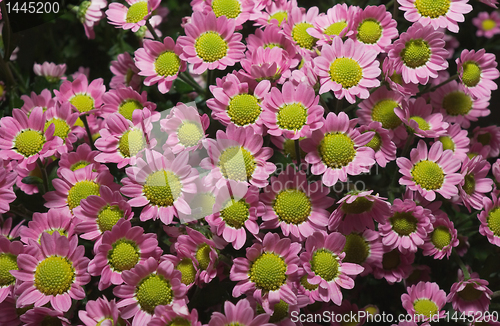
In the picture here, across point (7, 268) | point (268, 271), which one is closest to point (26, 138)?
point (7, 268)

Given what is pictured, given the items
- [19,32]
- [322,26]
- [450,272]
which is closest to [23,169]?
[19,32]

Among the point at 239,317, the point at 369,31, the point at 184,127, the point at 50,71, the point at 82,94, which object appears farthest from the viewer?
the point at 50,71

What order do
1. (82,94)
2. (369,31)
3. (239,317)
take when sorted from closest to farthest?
(239,317), (369,31), (82,94)

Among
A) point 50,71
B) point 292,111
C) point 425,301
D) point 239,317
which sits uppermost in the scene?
point 292,111

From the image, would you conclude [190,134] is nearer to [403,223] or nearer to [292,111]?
[292,111]

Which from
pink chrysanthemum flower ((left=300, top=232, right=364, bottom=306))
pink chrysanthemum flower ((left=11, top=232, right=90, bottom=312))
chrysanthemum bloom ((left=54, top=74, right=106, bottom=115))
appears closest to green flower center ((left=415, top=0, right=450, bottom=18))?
pink chrysanthemum flower ((left=300, top=232, right=364, bottom=306))

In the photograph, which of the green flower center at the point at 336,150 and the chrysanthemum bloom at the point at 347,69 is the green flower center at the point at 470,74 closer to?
the chrysanthemum bloom at the point at 347,69

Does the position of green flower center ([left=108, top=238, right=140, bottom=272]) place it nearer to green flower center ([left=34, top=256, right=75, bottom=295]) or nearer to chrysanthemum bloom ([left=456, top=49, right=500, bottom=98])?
green flower center ([left=34, top=256, right=75, bottom=295])
